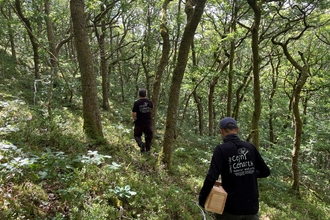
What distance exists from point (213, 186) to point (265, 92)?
70.1 ft

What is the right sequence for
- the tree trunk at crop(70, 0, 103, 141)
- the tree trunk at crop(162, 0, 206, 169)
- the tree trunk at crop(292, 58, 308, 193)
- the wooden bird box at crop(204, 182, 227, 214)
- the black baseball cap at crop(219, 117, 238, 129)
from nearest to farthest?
the wooden bird box at crop(204, 182, 227, 214)
the black baseball cap at crop(219, 117, 238, 129)
the tree trunk at crop(162, 0, 206, 169)
the tree trunk at crop(70, 0, 103, 141)
the tree trunk at crop(292, 58, 308, 193)

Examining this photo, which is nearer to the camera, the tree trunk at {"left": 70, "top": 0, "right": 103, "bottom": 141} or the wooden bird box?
the wooden bird box

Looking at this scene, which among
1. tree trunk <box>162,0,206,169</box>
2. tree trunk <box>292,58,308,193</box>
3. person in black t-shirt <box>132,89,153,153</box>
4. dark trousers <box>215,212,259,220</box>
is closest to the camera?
dark trousers <box>215,212,259,220</box>

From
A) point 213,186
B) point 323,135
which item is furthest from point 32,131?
point 323,135

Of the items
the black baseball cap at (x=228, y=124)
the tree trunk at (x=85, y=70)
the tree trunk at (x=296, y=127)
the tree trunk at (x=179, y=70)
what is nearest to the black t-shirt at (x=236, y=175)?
the black baseball cap at (x=228, y=124)

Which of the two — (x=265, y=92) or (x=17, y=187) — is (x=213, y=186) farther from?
(x=265, y=92)

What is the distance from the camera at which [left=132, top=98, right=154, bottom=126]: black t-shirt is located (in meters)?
7.67

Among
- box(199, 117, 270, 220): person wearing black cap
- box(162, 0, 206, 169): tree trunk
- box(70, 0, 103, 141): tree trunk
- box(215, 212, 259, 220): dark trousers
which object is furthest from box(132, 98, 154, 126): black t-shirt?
box(215, 212, 259, 220): dark trousers

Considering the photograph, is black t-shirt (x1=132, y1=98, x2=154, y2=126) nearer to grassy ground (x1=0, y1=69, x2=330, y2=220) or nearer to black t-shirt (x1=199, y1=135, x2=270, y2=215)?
grassy ground (x1=0, y1=69, x2=330, y2=220)

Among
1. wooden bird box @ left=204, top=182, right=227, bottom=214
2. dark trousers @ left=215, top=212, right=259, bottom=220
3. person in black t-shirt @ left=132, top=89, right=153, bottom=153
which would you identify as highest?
person in black t-shirt @ left=132, top=89, right=153, bottom=153

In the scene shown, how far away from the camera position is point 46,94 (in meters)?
12.2

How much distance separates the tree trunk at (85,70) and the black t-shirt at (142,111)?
123 cm

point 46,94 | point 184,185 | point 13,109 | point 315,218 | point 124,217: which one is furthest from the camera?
point 46,94

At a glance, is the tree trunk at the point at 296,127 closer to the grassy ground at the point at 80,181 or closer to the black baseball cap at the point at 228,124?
the grassy ground at the point at 80,181
